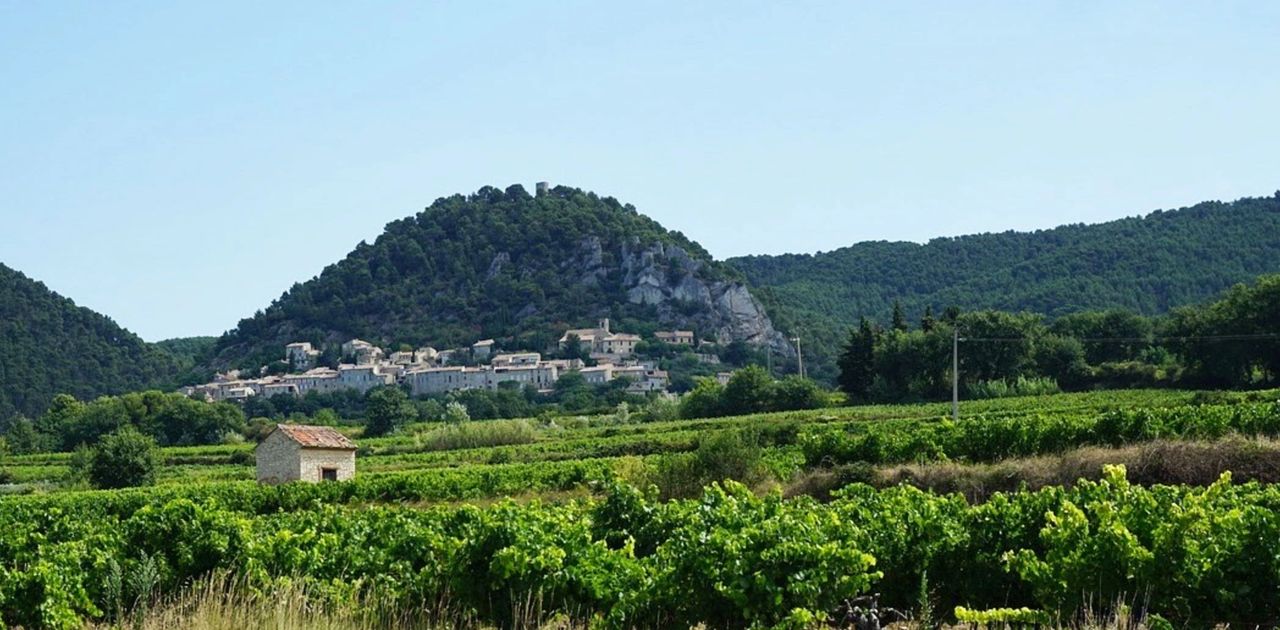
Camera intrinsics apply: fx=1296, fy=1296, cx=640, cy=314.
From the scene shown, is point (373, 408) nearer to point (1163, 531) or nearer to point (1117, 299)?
point (1163, 531)

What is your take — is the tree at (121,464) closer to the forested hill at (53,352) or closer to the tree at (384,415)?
the tree at (384,415)

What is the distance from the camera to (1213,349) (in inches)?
2680

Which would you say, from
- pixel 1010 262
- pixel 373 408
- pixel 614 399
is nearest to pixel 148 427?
pixel 373 408

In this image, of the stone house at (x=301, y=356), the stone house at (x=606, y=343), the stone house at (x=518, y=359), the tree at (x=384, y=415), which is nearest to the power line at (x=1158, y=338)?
the tree at (x=384, y=415)

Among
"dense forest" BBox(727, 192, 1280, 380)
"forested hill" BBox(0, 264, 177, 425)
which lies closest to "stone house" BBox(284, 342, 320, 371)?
"forested hill" BBox(0, 264, 177, 425)

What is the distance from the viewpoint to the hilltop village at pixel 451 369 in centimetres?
16475

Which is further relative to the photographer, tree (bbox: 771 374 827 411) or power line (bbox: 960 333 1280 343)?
tree (bbox: 771 374 827 411)

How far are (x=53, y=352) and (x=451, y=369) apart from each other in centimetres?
5034

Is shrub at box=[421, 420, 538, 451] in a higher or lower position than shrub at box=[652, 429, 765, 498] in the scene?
lower

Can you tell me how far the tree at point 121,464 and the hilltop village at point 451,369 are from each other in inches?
3890

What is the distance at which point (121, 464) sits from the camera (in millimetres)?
53031

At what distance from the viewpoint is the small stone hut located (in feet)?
137

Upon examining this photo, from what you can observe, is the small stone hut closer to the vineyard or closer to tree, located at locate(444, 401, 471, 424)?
the vineyard

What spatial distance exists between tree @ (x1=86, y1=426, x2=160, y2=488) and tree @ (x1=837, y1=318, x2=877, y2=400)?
48.1m
